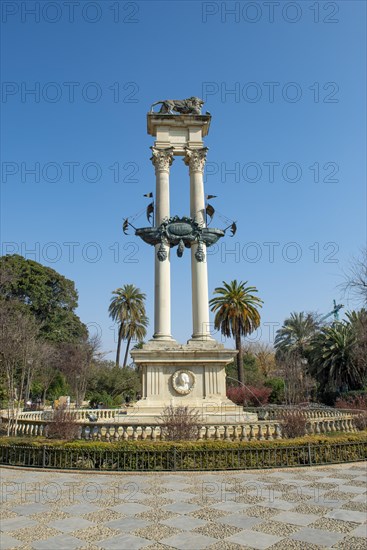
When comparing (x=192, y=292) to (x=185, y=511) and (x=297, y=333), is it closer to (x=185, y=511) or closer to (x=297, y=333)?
(x=185, y=511)

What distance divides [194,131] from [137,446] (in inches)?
723

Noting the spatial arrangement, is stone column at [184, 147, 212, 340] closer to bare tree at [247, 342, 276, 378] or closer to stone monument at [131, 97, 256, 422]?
stone monument at [131, 97, 256, 422]

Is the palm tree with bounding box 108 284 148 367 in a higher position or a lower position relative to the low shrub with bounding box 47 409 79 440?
higher

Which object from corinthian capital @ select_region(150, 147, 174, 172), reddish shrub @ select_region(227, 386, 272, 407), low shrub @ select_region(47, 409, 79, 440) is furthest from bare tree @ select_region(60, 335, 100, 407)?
low shrub @ select_region(47, 409, 79, 440)

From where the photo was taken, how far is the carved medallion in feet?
63.4

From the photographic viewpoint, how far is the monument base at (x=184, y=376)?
19203mm

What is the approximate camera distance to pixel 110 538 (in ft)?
21.0

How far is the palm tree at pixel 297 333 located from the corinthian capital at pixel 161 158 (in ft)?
129

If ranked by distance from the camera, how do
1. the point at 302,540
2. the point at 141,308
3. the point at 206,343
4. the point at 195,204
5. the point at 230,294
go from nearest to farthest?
1. the point at 302,540
2. the point at 206,343
3. the point at 195,204
4. the point at 230,294
5. the point at 141,308

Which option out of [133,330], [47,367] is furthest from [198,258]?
[133,330]

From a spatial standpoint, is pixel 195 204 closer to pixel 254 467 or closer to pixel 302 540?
pixel 254 467

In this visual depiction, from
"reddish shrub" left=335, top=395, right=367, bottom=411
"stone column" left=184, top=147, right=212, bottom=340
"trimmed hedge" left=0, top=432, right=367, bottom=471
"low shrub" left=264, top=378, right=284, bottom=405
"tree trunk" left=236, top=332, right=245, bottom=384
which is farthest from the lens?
"low shrub" left=264, top=378, right=284, bottom=405

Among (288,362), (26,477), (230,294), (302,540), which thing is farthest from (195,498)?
(288,362)

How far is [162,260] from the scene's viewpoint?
22.0 m
